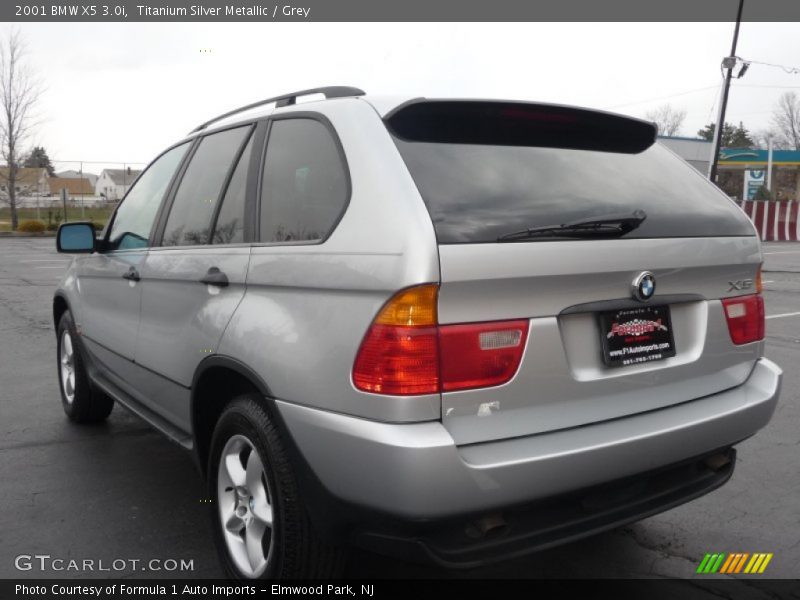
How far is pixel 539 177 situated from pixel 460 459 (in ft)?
3.34

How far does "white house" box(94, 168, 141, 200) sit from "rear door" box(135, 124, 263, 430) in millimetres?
38302

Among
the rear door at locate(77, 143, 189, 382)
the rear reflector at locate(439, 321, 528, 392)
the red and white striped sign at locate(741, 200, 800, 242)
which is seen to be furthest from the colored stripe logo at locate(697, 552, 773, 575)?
the red and white striped sign at locate(741, 200, 800, 242)

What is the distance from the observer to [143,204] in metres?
4.10

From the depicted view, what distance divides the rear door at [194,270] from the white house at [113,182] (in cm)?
3830

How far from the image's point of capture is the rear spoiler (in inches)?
95.0

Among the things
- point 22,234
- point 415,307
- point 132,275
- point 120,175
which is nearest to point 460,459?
point 415,307

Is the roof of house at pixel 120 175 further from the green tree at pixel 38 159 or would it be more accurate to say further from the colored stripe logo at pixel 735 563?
the colored stripe logo at pixel 735 563

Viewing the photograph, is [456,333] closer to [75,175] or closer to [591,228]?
[591,228]

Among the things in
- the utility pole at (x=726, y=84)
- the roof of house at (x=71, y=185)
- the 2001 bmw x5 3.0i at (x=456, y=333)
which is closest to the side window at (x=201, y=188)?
the 2001 bmw x5 3.0i at (x=456, y=333)

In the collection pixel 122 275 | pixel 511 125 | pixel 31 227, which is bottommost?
pixel 31 227

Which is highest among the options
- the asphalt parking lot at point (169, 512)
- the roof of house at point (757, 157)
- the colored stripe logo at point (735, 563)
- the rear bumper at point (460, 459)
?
the roof of house at point (757, 157)

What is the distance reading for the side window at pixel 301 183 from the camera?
2443 mm

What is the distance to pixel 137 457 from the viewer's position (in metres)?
4.31

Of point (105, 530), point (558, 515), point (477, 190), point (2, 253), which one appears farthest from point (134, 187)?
point (2, 253)
